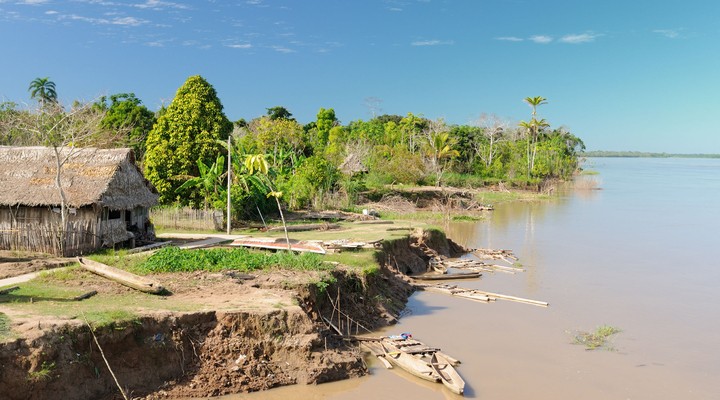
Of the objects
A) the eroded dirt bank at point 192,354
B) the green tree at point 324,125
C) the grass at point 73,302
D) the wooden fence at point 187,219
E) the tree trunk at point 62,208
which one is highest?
the green tree at point 324,125

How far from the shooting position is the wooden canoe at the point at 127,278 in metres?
11.3

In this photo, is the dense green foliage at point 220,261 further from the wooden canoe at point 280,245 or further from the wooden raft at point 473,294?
the wooden raft at point 473,294

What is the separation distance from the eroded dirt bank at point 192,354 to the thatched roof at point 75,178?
6.56 m

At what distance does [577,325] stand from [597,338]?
1.03m

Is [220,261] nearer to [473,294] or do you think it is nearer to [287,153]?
[473,294]

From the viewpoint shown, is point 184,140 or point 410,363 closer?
point 410,363

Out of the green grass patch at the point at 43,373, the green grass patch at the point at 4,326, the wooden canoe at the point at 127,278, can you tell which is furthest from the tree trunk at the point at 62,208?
the green grass patch at the point at 43,373

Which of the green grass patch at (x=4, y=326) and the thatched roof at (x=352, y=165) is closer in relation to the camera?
the green grass patch at (x=4, y=326)

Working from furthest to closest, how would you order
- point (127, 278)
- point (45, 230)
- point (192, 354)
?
point (45, 230) → point (127, 278) → point (192, 354)

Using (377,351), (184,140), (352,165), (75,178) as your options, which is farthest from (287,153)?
(377,351)

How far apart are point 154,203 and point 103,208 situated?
250 cm

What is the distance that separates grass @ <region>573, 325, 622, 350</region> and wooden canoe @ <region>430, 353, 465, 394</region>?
11.6ft

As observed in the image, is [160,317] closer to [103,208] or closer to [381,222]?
[103,208]

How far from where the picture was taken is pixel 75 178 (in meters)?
16.8
